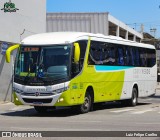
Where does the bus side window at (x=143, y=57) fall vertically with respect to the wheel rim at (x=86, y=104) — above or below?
above

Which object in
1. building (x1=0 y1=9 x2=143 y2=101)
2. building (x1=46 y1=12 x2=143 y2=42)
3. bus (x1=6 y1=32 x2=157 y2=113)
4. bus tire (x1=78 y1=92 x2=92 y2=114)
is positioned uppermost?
building (x1=46 y1=12 x2=143 y2=42)

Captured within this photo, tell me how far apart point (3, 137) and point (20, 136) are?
390mm

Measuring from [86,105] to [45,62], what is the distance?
8.84ft

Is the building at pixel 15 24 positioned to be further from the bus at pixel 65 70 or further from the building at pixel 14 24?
the bus at pixel 65 70

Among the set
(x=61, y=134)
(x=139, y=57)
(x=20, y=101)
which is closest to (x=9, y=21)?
(x=139, y=57)

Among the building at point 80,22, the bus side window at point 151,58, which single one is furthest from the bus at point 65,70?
the building at point 80,22

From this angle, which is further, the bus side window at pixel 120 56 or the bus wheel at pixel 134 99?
the bus wheel at pixel 134 99

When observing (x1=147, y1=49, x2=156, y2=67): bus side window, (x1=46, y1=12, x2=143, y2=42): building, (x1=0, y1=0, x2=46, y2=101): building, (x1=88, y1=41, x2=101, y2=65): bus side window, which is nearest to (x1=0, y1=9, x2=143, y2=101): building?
(x1=0, y1=0, x2=46, y2=101): building

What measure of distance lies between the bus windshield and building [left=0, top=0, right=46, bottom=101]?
22.2ft

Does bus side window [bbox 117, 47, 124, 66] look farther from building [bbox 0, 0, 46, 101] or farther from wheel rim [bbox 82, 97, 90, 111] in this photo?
building [bbox 0, 0, 46, 101]

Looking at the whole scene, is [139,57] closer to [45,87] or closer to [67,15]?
[45,87]

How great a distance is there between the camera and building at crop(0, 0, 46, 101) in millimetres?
26609

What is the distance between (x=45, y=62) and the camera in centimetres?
1856

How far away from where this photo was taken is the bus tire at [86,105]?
19.7 meters
